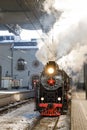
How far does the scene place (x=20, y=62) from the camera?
6562 cm

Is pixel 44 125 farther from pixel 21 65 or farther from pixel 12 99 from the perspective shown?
pixel 21 65

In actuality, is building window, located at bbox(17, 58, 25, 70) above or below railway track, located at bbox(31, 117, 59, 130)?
above

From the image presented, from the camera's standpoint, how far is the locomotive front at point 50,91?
1912cm

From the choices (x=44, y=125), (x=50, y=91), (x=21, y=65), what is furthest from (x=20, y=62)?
(x=44, y=125)

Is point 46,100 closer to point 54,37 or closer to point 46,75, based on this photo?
point 46,75

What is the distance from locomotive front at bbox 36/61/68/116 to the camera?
1912 centimetres

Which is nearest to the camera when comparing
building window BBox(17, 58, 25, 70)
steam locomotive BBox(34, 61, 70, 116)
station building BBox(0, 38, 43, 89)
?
steam locomotive BBox(34, 61, 70, 116)

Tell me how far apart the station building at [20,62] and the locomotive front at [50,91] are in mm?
44286

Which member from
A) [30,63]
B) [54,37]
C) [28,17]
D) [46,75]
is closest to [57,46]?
[54,37]

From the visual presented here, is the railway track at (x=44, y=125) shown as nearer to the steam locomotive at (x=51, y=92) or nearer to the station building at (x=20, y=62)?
the steam locomotive at (x=51, y=92)

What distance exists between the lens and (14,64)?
65750 mm

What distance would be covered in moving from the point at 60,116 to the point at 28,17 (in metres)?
16.0

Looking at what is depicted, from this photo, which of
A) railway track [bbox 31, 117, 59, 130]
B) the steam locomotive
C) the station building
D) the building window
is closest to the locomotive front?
the steam locomotive

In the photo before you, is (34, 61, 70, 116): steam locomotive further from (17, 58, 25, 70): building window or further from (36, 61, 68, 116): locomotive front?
(17, 58, 25, 70): building window
